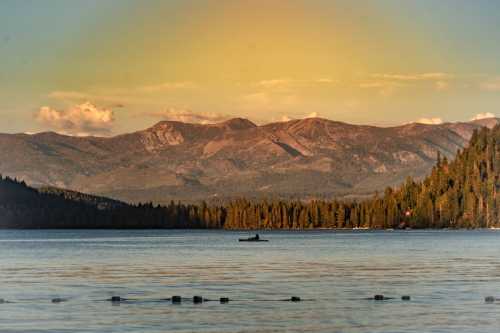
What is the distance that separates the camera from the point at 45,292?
4141 inches

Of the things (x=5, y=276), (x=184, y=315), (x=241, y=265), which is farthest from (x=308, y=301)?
(x=241, y=265)

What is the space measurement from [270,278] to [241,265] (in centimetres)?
2814

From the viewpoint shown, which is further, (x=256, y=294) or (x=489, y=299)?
(x=256, y=294)

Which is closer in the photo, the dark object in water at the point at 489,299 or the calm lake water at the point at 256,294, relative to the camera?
the calm lake water at the point at 256,294

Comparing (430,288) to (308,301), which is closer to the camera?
(308,301)

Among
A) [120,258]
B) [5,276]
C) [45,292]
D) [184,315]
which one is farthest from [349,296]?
[120,258]

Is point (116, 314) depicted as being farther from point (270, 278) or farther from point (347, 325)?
point (270, 278)

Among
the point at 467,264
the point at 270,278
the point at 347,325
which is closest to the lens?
the point at 347,325

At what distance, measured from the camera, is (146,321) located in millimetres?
81312

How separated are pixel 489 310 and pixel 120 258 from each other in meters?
101

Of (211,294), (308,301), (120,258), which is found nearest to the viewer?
(308,301)

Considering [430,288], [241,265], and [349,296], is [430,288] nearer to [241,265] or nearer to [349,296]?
[349,296]

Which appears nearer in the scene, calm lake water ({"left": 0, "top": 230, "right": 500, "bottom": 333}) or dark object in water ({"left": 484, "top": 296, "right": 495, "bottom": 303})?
calm lake water ({"left": 0, "top": 230, "right": 500, "bottom": 333})

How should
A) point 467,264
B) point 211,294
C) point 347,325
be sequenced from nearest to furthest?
point 347,325, point 211,294, point 467,264
